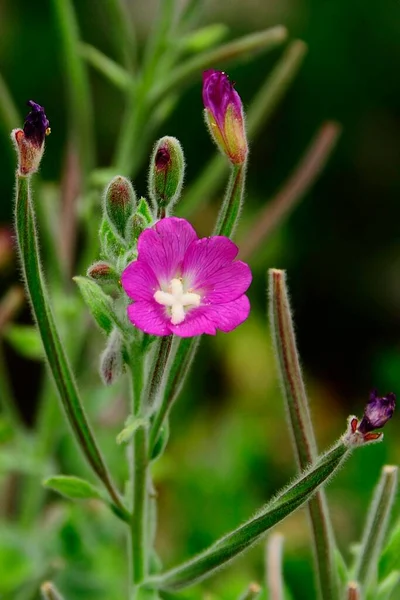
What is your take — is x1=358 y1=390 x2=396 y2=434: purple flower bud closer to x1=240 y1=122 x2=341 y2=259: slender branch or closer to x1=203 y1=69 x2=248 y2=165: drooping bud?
x1=203 y1=69 x2=248 y2=165: drooping bud

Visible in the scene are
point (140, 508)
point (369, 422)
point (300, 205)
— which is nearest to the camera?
point (369, 422)

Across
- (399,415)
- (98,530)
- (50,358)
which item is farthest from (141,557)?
(399,415)

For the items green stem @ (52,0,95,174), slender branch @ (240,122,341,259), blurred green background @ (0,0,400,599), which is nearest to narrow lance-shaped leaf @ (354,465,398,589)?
slender branch @ (240,122,341,259)

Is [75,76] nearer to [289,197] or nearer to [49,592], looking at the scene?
[289,197]

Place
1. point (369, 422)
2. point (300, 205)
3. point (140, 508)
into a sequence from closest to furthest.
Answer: point (369, 422)
point (140, 508)
point (300, 205)

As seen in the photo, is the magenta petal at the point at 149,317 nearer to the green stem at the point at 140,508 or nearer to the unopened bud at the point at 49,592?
the green stem at the point at 140,508

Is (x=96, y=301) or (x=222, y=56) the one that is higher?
(x=222, y=56)

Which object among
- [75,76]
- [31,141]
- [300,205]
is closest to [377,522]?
[31,141]

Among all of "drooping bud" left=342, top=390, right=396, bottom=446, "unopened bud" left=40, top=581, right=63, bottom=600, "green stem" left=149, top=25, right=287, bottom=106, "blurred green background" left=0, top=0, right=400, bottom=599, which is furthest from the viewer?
"blurred green background" left=0, top=0, right=400, bottom=599

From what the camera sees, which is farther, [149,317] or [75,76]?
[75,76]
